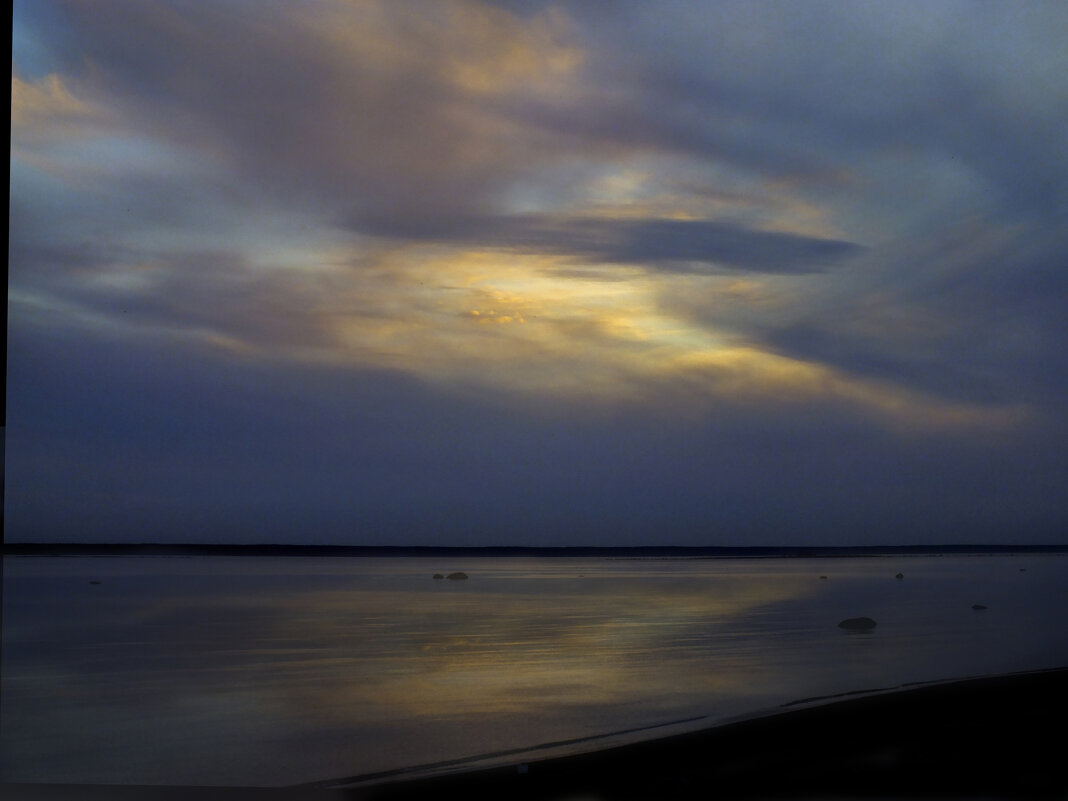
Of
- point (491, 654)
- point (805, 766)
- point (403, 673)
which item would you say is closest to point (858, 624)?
point (491, 654)

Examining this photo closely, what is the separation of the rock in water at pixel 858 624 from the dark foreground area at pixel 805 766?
500 inches

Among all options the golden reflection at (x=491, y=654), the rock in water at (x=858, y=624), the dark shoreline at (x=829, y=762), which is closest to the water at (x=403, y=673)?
the golden reflection at (x=491, y=654)

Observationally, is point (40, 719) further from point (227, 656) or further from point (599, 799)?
point (599, 799)

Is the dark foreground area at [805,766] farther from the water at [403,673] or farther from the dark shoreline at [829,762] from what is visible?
the water at [403,673]

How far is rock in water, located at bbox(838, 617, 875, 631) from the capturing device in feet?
72.5

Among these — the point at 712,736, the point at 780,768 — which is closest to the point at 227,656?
the point at 712,736

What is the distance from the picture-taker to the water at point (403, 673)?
9.37 m

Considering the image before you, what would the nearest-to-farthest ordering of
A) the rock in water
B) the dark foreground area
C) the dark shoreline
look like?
the dark foreground area → the dark shoreline → the rock in water

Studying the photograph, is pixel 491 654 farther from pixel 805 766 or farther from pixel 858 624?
pixel 805 766

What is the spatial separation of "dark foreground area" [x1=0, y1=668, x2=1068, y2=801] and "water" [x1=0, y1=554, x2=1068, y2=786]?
1437 mm

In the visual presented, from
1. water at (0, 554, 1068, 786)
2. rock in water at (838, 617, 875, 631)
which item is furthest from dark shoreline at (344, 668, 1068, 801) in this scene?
rock in water at (838, 617, 875, 631)

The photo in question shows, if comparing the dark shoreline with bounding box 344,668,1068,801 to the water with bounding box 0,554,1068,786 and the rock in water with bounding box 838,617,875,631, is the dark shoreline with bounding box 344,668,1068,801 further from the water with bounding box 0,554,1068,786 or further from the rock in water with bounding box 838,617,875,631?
the rock in water with bounding box 838,617,875,631

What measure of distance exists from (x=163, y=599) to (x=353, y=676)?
22297 mm

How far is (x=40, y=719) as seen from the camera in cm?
1088
